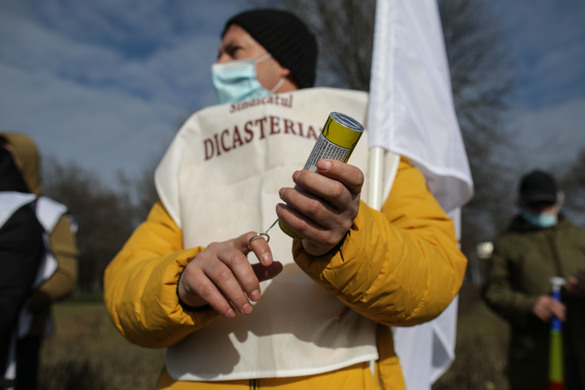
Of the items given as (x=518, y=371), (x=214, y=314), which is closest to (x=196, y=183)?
(x=214, y=314)

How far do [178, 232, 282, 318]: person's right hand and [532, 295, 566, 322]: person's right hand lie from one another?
9.04ft

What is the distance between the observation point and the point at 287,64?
205 cm

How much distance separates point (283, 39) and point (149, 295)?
4.55ft

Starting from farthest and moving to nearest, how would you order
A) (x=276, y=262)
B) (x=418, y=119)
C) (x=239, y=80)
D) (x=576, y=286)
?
1. (x=576, y=286)
2. (x=239, y=80)
3. (x=418, y=119)
4. (x=276, y=262)

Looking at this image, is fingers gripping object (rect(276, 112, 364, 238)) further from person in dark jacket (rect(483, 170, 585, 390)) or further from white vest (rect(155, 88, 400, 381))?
person in dark jacket (rect(483, 170, 585, 390))

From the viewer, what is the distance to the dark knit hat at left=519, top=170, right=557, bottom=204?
3551 millimetres

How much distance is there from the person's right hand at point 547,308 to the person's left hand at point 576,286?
0.12 m

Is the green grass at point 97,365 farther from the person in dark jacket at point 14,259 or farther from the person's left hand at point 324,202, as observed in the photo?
the person's left hand at point 324,202

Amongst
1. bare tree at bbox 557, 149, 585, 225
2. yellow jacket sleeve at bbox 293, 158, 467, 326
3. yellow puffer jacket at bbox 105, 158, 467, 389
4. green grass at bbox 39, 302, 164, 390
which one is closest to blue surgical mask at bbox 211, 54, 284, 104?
yellow puffer jacket at bbox 105, 158, 467, 389

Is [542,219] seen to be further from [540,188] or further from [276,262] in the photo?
[276,262]

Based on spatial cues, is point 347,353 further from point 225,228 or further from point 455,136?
point 455,136

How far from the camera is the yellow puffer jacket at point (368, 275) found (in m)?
1.04

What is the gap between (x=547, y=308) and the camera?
3.01 m

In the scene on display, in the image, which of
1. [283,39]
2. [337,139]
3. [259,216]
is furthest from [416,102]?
[337,139]
